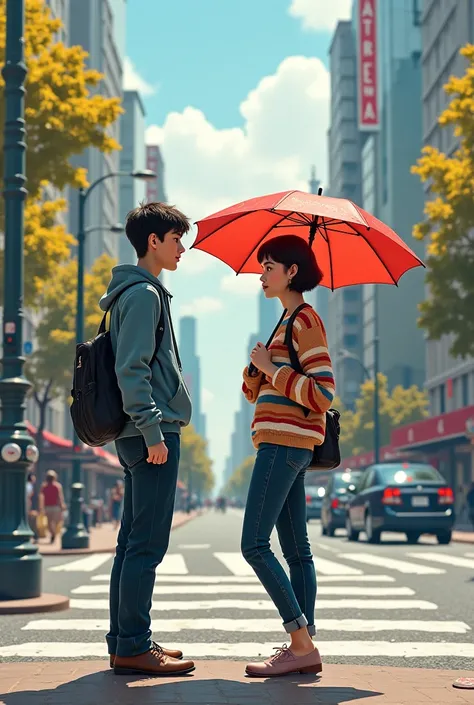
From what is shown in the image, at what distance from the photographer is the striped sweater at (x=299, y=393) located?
5.53 metres

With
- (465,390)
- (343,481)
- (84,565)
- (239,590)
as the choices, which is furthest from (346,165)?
(239,590)

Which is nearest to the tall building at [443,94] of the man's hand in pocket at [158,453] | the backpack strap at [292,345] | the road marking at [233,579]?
the road marking at [233,579]

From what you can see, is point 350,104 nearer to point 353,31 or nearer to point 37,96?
point 353,31

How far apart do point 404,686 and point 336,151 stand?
137402mm

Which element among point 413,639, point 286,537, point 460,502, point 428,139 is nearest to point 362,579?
point 413,639

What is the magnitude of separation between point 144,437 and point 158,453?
0.10 metres

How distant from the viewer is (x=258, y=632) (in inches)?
327

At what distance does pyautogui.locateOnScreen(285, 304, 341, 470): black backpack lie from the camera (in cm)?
567

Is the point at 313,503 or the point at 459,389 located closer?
the point at 313,503

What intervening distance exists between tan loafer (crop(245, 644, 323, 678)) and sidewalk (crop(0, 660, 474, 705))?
1.7 inches

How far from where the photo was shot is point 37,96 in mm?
22703

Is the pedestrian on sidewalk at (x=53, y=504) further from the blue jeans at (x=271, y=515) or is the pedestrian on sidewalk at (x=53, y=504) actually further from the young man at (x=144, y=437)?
the blue jeans at (x=271, y=515)

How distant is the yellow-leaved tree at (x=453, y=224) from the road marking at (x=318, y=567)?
14.8m

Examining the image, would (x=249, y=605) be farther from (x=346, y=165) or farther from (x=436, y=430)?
(x=346, y=165)
